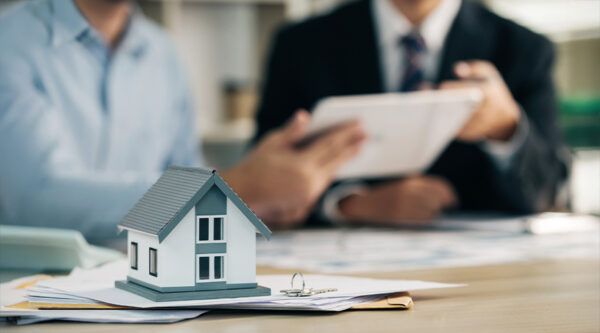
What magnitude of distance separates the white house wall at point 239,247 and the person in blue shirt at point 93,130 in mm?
274

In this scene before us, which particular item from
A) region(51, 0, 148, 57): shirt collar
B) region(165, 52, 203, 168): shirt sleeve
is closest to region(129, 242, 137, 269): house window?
region(51, 0, 148, 57): shirt collar

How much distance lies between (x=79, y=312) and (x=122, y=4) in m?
0.52

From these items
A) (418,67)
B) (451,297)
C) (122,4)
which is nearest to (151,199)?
(451,297)

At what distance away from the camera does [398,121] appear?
1423 millimetres

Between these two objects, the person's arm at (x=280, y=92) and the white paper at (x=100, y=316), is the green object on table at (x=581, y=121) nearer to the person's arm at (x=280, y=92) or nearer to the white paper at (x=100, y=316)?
the person's arm at (x=280, y=92)

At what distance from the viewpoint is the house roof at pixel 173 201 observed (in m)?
0.58

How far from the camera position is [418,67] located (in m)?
1.87

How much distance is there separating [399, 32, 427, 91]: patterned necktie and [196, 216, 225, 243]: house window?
1.32 m

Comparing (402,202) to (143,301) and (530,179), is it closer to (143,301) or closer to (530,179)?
(530,179)

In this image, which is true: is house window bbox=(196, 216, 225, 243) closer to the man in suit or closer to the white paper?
the white paper

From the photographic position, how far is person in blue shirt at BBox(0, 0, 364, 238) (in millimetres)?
1022

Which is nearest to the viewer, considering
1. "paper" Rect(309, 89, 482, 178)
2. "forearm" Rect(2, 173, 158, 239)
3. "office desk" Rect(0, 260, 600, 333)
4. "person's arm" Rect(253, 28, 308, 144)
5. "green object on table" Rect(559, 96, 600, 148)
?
"office desk" Rect(0, 260, 600, 333)

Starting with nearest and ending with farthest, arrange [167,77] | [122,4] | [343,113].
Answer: [122,4] → [343,113] → [167,77]

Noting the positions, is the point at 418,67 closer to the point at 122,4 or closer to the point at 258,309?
the point at 122,4
